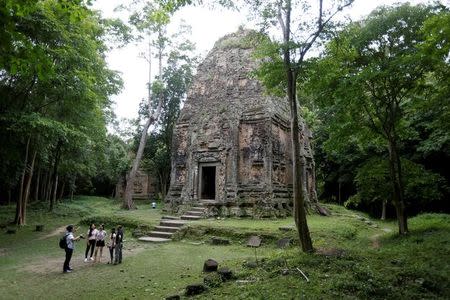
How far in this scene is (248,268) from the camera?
873 centimetres

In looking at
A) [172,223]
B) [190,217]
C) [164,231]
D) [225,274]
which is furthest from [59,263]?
[190,217]

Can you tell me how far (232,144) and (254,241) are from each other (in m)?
7.44

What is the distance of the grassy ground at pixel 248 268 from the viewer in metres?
6.83

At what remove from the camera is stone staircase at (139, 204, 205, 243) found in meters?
14.5

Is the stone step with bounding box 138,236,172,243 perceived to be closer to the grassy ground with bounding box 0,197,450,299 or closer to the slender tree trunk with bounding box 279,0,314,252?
the grassy ground with bounding box 0,197,450,299

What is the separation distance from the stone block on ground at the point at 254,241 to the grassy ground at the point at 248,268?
27 centimetres

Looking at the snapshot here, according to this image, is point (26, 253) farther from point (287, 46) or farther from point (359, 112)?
point (359, 112)

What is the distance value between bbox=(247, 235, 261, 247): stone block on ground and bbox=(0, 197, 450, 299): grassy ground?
0.27 meters

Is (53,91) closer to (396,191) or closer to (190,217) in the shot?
(190,217)

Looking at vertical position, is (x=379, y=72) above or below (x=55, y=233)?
above

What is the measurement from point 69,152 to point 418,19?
23.1 metres

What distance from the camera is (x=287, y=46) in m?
8.83

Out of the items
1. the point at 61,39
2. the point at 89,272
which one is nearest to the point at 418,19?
the point at 89,272

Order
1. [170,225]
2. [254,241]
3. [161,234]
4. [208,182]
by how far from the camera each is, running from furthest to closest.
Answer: [208,182] < [170,225] < [161,234] < [254,241]
